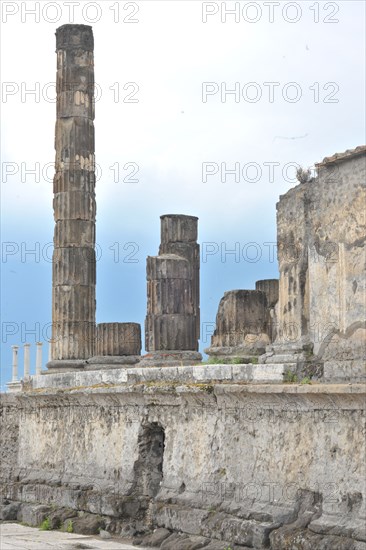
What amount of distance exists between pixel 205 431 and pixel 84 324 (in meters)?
7.66

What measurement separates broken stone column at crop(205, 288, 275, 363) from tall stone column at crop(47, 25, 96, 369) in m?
4.95

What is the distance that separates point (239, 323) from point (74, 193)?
588 cm

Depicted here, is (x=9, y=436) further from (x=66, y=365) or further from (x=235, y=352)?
(x=235, y=352)

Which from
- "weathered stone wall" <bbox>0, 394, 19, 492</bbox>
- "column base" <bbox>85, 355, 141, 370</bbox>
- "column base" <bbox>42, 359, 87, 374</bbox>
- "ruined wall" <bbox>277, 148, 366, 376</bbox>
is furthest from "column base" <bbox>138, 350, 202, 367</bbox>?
"ruined wall" <bbox>277, 148, 366, 376</bbox>

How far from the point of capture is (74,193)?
758 inches

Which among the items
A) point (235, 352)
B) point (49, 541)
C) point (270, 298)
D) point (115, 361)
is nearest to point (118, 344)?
point (115, 361)

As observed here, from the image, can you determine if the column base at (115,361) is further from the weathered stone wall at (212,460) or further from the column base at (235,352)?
the column base at (235,352)

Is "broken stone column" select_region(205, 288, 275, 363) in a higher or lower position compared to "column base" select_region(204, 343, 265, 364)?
higher

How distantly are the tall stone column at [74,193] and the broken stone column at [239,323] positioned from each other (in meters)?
4.95

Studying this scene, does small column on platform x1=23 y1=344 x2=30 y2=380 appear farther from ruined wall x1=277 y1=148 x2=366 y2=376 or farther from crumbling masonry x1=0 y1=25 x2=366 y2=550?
ruined wall x1=277 y1=148 x2=366 y2=376

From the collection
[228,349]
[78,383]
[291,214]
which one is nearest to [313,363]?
[291,214]

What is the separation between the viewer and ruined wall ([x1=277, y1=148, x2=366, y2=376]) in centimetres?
1025

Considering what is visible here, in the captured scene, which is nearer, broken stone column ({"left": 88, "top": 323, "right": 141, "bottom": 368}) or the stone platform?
the stone platform

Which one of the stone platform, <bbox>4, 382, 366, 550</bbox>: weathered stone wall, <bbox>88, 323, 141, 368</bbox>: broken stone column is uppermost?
<bbox>88, 323, 141, 368</bbox>: broken stone column
